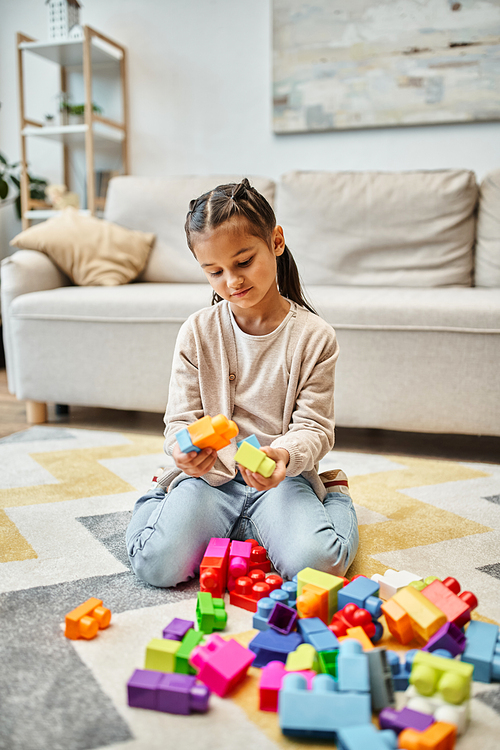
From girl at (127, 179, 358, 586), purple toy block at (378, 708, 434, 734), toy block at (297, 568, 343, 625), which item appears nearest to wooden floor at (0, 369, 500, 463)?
girl at (127, 179, 358, 586)

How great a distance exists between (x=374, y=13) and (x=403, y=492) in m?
2.15

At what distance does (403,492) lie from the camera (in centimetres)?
149

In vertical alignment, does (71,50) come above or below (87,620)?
above

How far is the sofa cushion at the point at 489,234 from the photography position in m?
2.13

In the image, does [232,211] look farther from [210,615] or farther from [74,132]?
[74,132]

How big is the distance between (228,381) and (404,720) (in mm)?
631

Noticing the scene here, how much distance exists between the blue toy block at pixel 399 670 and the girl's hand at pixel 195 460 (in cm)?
38

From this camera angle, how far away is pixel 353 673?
27.7 inches

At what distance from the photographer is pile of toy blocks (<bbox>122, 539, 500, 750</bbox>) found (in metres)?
0.66

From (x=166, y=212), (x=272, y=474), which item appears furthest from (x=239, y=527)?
(x=166, y=212)

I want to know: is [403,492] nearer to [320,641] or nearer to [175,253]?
[320,641]

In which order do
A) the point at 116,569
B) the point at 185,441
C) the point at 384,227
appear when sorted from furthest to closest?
the point at 384,227 → the point at 116,569 → the point at 185,441

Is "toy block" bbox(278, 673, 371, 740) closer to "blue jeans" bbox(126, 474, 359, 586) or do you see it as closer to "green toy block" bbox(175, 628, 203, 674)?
"green toy block" bbox(175, 628, 203, 674)

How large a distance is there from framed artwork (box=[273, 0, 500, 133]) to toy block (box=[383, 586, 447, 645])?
2.32 m
